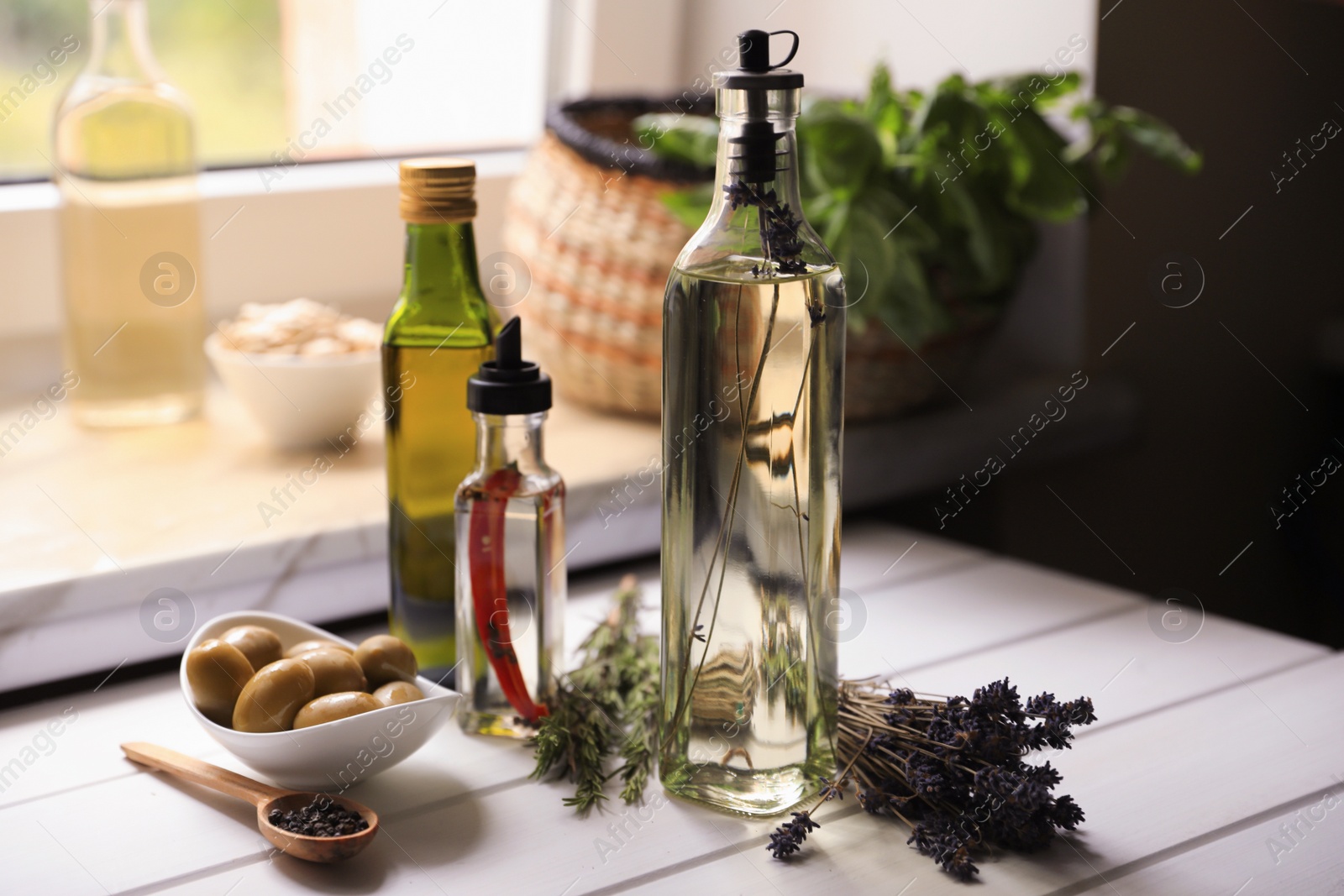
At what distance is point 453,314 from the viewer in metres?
0.72

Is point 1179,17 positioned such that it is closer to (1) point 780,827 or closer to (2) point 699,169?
(2) point 699,169

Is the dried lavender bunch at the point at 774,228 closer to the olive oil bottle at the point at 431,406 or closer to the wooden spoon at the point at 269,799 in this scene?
the olive oil bottle at the point at 431,406

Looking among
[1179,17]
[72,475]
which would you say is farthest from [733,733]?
[1179,17]

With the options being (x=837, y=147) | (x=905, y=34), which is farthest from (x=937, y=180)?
(x=905, y=34)

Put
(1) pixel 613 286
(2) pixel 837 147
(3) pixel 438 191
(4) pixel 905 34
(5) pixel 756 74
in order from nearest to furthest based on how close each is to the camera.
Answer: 1. (5) pixel 756 74
2. (3) pixel 438 191
3. (2) pixel 837 147
4. (1) pixel 613 286
5. (4) pixel 905 34

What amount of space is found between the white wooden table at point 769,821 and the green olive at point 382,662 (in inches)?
2.0

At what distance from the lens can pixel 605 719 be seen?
699mm

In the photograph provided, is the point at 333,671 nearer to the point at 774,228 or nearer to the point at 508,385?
the point at 508,385

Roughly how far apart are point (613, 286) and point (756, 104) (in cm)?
47

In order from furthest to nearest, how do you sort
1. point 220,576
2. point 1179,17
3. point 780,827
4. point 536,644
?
point 1179,17
point 220,576
point 536,644
point 780,827

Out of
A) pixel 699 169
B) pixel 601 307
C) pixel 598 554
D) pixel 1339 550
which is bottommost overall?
pixel 1339 550

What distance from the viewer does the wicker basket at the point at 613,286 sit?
3.30 feet

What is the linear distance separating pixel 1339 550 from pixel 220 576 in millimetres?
1140

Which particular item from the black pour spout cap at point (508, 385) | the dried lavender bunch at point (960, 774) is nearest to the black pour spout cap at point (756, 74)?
the black pour spout cap at point (508, 385)
